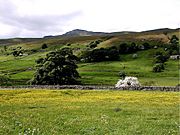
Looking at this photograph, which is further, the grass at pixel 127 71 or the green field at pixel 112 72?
the grass at pixel 127 71

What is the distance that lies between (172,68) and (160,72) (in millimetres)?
12945

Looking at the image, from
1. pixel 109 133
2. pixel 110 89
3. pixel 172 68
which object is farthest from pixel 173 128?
Answer: pixel 172 68

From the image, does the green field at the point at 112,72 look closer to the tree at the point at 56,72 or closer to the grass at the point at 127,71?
the grass at the point at 127,71

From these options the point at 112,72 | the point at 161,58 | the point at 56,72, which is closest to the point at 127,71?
the point at 112,72

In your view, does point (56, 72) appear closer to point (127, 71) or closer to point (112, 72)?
point (112, 72)

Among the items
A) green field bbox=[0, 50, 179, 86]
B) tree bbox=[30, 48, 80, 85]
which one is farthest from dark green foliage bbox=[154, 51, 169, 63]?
tree bbox=[30, 48, 80, 85]

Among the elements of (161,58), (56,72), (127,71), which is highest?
(56,72)

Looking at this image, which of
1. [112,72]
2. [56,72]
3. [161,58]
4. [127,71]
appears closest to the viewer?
[56,72]

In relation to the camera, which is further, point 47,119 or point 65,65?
point 65,65

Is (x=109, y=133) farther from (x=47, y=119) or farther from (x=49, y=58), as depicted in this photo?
(x=49, y=58)

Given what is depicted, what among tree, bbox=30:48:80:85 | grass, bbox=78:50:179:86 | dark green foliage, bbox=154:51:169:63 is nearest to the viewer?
tree, bbox=30:48:80:85

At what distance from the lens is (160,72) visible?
16212 centimetres

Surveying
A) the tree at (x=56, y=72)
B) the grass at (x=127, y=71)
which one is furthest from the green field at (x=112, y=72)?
the tree at (x=56, y=72)

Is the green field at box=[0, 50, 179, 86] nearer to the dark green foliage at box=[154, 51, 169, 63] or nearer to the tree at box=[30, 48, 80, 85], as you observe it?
the dark green foliage at box=[154, 51, 169, 63]
